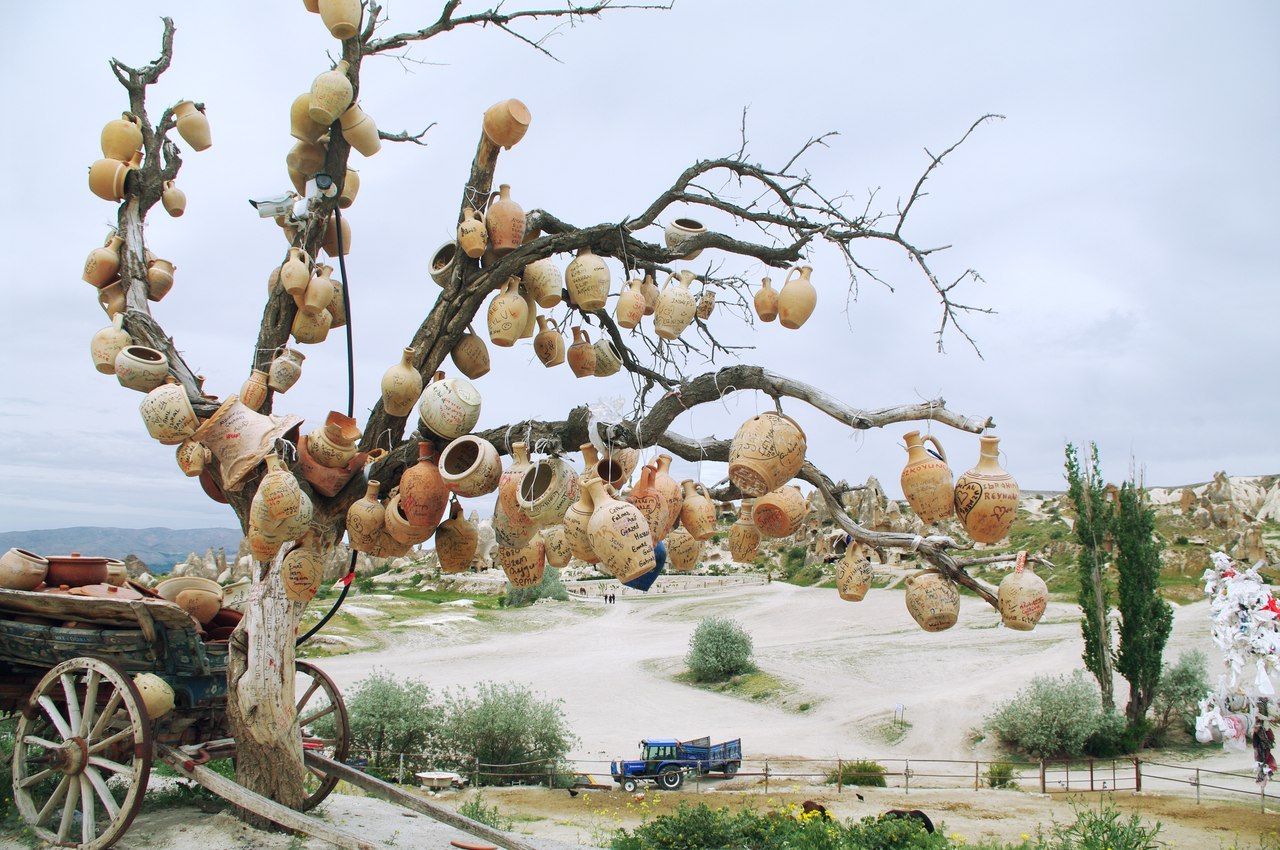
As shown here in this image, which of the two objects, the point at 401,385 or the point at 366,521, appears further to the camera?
the point at 401,385

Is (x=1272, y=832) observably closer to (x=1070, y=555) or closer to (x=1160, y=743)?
(x=1160, y=743)

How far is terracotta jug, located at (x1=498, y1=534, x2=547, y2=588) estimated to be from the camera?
3855 millimetres

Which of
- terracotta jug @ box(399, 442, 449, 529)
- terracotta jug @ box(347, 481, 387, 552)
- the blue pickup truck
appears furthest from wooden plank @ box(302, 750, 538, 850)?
the blue pickup truck

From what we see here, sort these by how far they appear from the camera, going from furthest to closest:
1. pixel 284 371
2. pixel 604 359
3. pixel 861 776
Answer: pixel 861 776, pixel 284 371, pixel 604 359

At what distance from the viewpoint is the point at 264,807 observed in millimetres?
4461

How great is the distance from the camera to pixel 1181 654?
19.7 meters

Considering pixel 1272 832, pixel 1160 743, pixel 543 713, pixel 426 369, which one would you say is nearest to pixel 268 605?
pixel 426 369

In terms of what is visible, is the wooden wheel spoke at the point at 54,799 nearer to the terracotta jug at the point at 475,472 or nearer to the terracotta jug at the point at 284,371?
the terracotta jug at the point at 284,371

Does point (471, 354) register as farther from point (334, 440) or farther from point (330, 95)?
point (330, 95)

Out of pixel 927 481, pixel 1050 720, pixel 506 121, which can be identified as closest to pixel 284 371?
pixel 506 121

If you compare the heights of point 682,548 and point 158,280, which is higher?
point 158,280

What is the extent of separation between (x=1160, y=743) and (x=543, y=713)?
1267 centimetres

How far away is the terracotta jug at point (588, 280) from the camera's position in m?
4.27

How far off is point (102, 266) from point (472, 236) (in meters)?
2.80
